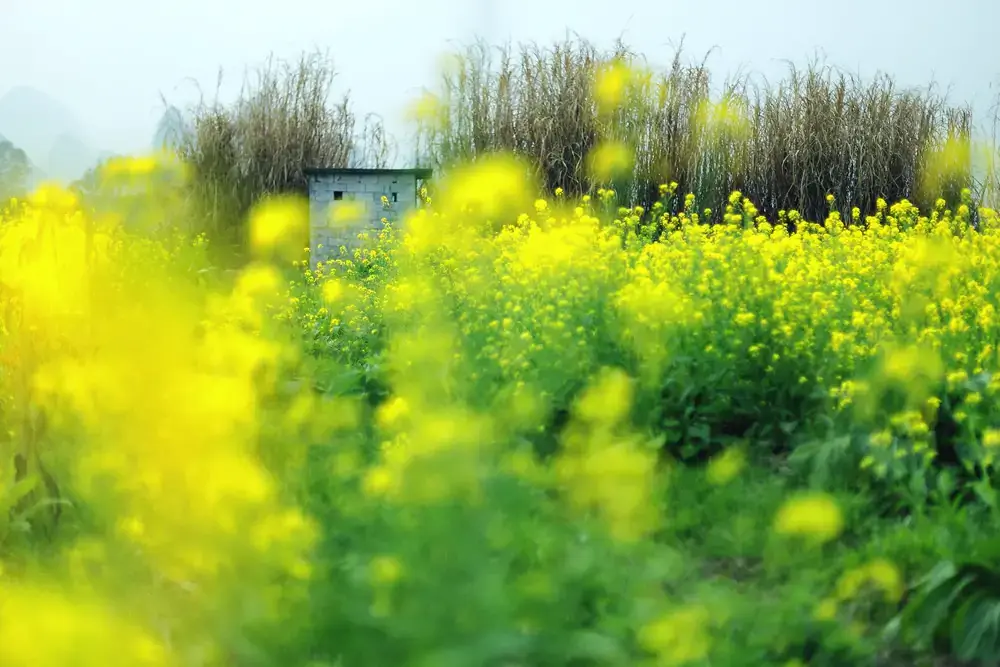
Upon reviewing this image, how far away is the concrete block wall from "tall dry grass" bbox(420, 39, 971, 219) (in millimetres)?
537

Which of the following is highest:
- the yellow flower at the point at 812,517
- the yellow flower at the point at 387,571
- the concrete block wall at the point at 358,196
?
the concrete block wall at the point at 358,196

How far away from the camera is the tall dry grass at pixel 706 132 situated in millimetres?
7945

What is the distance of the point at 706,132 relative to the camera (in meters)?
7.99

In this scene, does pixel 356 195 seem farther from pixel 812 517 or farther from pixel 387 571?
pixel 387 571

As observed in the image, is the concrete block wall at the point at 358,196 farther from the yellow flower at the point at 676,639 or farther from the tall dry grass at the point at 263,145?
the yellow flower at the point at 676,639

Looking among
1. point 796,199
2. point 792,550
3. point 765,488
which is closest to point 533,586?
point 792,550

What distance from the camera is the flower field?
4.26ft

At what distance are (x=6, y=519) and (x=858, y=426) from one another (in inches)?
77.2

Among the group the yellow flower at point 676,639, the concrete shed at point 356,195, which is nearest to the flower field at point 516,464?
the yellow flower at point 676,639

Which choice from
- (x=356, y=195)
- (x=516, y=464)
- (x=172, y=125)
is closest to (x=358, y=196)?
(x=356, y=195)

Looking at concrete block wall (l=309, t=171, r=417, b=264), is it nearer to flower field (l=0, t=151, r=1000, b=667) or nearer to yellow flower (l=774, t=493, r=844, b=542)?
flower field (l=0, t=151, r=1000, b=667)

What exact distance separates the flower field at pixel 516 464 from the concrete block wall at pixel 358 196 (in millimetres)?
3778

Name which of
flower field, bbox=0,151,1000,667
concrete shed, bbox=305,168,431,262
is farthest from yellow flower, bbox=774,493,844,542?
concrete shed, bbox=305,168,431,262

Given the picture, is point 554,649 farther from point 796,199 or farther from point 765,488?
point 796,199
